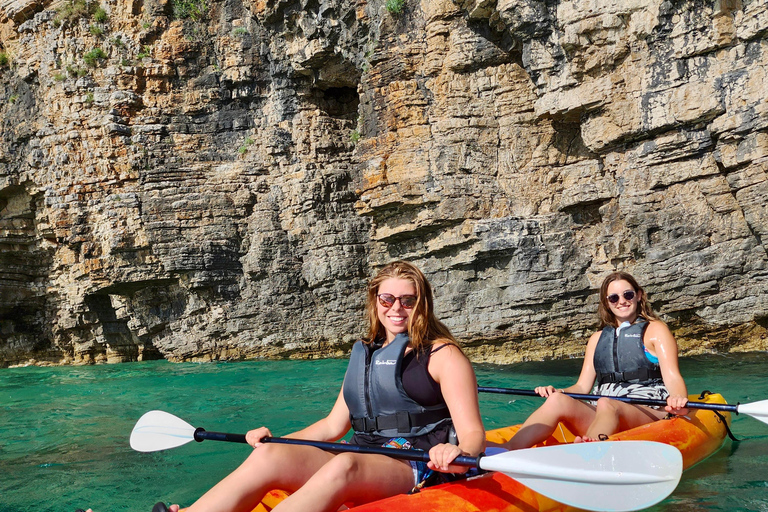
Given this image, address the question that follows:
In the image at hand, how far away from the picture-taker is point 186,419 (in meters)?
6.66

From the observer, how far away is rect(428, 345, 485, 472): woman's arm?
2.30 m

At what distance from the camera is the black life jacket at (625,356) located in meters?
4.01

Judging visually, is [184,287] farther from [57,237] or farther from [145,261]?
[57,237]

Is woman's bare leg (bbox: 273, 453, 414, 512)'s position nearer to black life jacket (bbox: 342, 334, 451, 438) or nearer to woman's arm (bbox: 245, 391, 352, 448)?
black life jacket (bbox: 342, 334, 451, 438)

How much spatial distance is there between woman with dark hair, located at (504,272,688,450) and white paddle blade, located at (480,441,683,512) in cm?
89

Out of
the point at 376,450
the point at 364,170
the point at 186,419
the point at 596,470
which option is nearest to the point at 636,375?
the point at 596,470

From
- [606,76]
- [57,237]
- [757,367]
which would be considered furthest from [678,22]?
[57,237]

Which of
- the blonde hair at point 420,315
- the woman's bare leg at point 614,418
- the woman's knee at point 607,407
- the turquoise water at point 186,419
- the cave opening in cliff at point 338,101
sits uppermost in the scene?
the cave opening in cliff at point 338,101

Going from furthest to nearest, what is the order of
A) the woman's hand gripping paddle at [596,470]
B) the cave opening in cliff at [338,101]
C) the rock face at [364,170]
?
the cave opening in cliff at [338,101], the rock face at [364,170], the woman's hand gripping paddle at [596,470]

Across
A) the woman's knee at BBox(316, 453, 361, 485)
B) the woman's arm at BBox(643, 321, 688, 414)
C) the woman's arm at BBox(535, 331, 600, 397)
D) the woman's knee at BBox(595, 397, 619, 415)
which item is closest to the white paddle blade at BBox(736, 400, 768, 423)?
the woman's arm at BBox(643, 321, 688, 414)

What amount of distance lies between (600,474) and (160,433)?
7.68ft

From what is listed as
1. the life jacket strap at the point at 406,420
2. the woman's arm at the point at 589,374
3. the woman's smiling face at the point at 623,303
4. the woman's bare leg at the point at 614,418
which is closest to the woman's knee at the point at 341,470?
the life jacket strap at the point at 406,420

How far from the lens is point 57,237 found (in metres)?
11.5

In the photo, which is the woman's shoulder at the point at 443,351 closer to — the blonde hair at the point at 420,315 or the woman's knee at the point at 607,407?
the blonde hair at the point at 420,315
